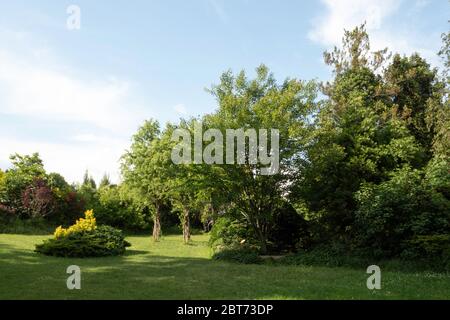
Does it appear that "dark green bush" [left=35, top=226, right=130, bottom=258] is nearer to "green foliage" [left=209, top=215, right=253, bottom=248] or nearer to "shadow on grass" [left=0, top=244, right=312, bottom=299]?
"shadow on grass" [left=0, top=244, right=312, bottom=299]

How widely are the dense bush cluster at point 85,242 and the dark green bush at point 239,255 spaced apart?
15.8 feet

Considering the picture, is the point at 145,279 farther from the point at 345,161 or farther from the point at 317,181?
the point at 345,161

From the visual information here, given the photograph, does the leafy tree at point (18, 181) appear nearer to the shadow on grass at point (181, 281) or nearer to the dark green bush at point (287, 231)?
the shadow on grass at point (181, 281)

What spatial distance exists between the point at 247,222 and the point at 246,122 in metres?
5.32

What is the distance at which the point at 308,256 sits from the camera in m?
15.2

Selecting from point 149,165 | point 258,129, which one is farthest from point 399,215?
point 149,165

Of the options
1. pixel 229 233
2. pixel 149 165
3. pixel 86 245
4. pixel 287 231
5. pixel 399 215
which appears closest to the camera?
pixel 399 215

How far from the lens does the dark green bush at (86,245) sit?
53.3ft

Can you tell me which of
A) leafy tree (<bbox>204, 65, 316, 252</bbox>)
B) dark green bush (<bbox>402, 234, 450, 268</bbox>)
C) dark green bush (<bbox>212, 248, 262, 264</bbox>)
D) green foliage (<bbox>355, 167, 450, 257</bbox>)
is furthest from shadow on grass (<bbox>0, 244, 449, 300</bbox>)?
leafy tree (<bbox>204, 65, 316, 252</bbox>)

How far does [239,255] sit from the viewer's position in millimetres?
16062

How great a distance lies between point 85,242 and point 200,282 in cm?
857

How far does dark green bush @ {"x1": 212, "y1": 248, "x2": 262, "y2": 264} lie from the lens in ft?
51.0

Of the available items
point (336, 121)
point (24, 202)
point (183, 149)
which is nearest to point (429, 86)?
point (336, 121)
